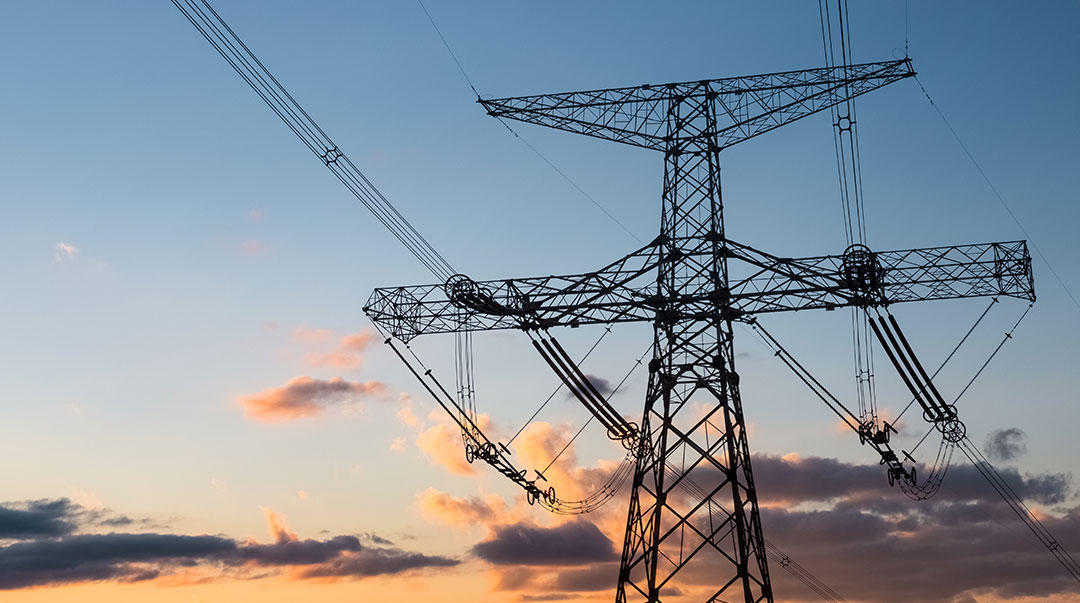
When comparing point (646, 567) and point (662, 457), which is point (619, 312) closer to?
point (662, 457)

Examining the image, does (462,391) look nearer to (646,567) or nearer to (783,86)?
(646,567)

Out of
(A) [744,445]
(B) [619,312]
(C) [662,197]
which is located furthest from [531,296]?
(A) [744,445]

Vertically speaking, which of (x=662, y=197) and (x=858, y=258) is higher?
(x=662, y=197)

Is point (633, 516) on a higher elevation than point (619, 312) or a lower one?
lower

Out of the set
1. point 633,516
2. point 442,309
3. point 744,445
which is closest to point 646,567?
point 633,516

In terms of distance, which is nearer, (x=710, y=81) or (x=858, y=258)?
(x=858, y=258)

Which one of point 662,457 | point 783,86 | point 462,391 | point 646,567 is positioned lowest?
point 646,567

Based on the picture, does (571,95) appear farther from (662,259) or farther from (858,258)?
(858,258)

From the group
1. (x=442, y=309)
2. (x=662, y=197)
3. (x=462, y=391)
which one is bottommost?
(x=462, y=391)

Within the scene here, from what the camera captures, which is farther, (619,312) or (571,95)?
(571,95)
